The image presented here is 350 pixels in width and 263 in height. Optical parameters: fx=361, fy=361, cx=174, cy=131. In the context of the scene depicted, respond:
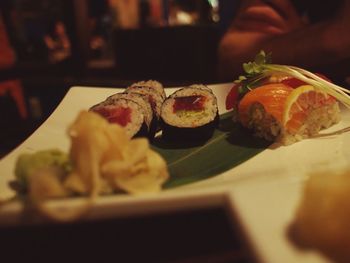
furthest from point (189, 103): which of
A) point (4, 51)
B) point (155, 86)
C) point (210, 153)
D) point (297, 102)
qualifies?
point (4, 51)

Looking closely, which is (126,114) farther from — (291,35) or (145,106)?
(291,35)

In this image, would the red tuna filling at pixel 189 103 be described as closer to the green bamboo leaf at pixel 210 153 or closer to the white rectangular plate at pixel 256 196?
the green bamboo leaf at pixel 210 153

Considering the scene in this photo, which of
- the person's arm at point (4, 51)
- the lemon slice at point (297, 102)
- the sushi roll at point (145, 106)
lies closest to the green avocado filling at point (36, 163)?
the sushi roll at point (145, 106)

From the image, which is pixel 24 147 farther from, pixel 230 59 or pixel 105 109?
pixel 230 59

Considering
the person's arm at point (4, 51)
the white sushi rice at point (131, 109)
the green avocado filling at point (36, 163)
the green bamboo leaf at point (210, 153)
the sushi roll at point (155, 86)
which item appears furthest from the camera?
the person's arm at point (4, 51)

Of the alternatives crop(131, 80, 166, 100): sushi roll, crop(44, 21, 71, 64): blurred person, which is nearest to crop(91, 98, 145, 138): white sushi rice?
crop(131, 80, 166, 100): sushi roll

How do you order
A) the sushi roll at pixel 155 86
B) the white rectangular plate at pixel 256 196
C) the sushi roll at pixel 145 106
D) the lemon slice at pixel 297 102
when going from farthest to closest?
the sushi roll at pixel 155 86 → the sushi roll at pixel 145 106 → the lemon slice at pixel 297 102 → the white rectangular plate at pixel 256 196

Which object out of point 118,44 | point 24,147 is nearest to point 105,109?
point 24,147
